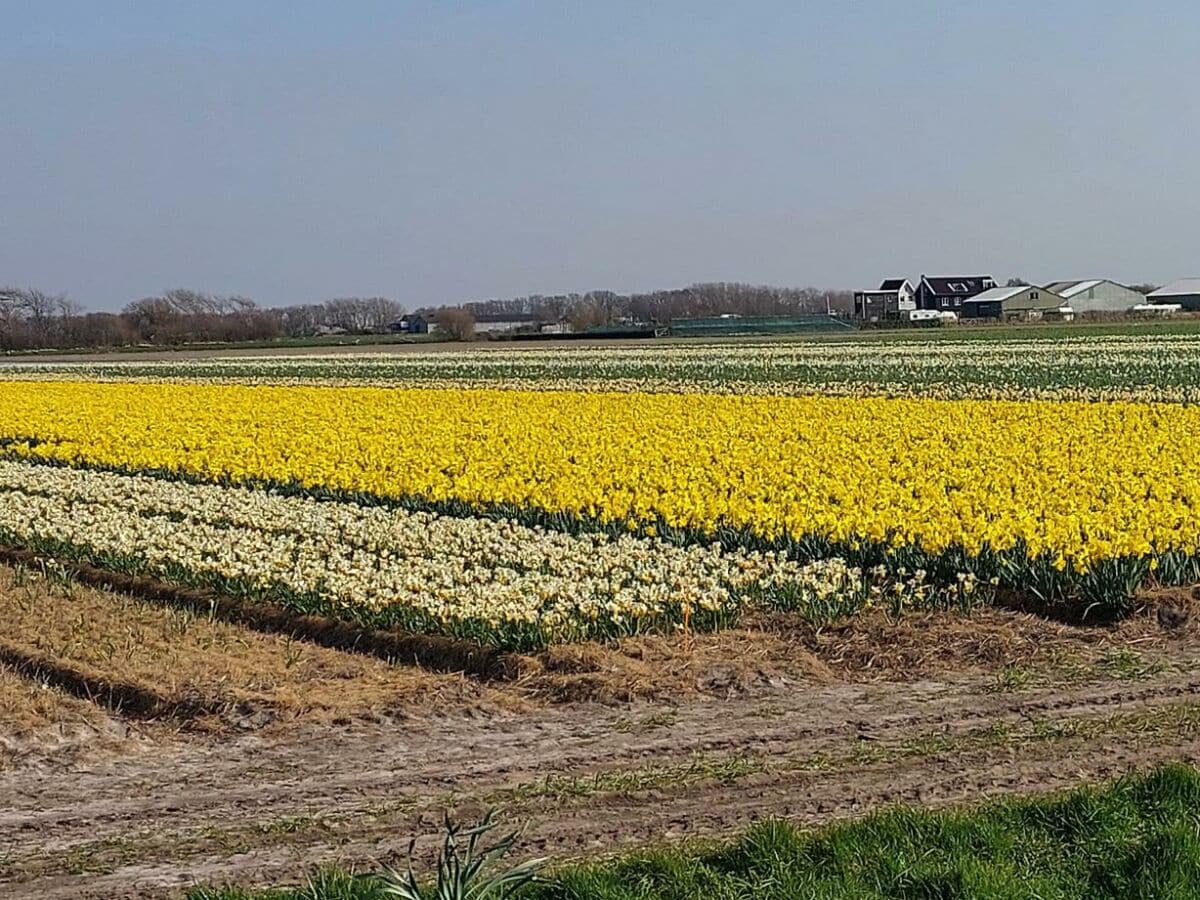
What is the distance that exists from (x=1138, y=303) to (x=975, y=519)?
5895 inches

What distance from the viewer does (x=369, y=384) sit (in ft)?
156

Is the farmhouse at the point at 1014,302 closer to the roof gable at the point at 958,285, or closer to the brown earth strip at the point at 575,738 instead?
the roof gable at the point at 958,285

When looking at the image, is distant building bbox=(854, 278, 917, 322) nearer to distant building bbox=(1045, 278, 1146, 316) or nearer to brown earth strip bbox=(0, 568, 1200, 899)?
distant building bbox=(1045, 278, 1146, 316)

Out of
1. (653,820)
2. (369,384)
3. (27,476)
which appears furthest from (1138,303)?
(653,820)

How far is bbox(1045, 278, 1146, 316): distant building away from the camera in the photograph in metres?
151

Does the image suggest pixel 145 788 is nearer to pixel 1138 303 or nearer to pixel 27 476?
pixel 27 476

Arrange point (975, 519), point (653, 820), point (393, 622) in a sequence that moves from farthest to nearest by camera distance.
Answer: point (975, 519) → point (393, 622) → point (653, 820)

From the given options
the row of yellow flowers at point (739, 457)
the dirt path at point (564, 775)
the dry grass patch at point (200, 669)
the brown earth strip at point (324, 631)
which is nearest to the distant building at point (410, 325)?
the row of yellow flowers at point (739, 457)

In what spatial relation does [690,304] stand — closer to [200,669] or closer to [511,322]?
[511,322]

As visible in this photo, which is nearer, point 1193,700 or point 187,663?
point 1193,700

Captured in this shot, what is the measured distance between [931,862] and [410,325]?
150 meters

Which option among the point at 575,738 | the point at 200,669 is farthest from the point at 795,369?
the point at 575,738

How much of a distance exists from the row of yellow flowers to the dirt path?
11.1ft

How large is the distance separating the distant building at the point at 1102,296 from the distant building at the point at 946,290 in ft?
56.7
